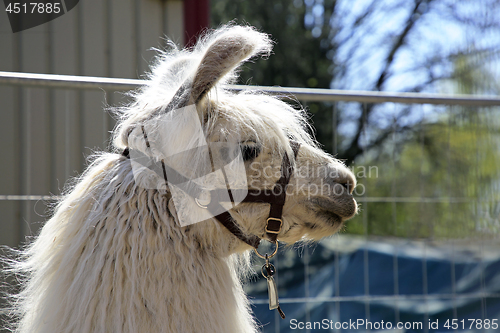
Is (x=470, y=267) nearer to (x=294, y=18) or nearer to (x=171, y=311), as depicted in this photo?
(x=171, y=311)

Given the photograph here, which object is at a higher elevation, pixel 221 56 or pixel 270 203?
pixel 221 56

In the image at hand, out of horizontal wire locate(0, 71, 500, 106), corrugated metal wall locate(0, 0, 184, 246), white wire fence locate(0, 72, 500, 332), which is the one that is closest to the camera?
horizontal wire locate(0, 71, 500, 106)

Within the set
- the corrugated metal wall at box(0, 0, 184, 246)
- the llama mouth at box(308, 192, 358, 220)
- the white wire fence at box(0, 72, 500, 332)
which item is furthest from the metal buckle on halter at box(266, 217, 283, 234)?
the corrugated metal wall at box(0, 0, 184, 246)

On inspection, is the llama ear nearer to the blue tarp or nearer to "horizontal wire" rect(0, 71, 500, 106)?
"horizontal wire" rect(0, 71, 500, 106)

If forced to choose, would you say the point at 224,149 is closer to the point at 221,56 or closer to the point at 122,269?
the point at 221,56

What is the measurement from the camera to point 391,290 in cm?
369

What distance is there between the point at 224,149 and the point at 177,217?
0.29 meters

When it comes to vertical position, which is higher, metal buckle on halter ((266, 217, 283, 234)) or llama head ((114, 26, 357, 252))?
llama head ((114, 26, 357, 252))

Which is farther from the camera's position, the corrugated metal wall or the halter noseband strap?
the corrugated metal wall

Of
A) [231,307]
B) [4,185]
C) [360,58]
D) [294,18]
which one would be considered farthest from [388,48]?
[231,307]

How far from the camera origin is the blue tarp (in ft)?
9.50

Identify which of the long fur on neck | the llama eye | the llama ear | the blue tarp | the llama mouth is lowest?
the blue tarp

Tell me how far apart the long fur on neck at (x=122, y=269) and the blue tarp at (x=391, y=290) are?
130 cm

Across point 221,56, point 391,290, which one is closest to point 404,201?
point 391,290
